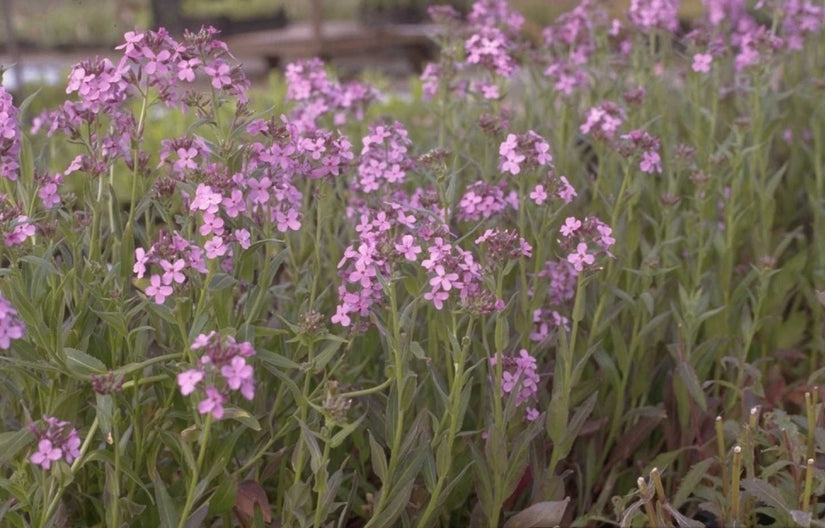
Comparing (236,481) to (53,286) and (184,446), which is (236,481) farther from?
(53,286)

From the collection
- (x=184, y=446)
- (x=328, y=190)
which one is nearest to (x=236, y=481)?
(x=184, y=446)

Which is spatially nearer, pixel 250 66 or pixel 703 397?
pixel 703 397

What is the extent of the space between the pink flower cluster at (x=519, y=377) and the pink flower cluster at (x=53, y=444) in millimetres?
732

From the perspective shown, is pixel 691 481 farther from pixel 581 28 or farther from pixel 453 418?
pixel 581 28

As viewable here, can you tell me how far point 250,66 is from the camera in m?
12.1

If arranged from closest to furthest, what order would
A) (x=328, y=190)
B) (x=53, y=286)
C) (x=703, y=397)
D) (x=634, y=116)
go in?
(x=53, y=286), (x=703, y=397), (x=328, y=190), (x=634, y=116)

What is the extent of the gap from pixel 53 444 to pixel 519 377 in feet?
2.71

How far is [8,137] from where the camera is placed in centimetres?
177

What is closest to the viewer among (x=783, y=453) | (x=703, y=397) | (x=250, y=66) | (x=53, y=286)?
(x=53, y=286)

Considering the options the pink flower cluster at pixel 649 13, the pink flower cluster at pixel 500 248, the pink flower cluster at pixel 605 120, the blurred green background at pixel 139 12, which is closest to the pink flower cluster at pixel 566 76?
the pink flower cluster at pixel 649 13

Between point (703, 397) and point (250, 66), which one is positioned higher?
point (703, 397)

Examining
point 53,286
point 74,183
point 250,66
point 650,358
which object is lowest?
point 250,66

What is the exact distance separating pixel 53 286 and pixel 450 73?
146cm

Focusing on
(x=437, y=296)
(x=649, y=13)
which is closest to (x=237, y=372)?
(x=437, y=296)
